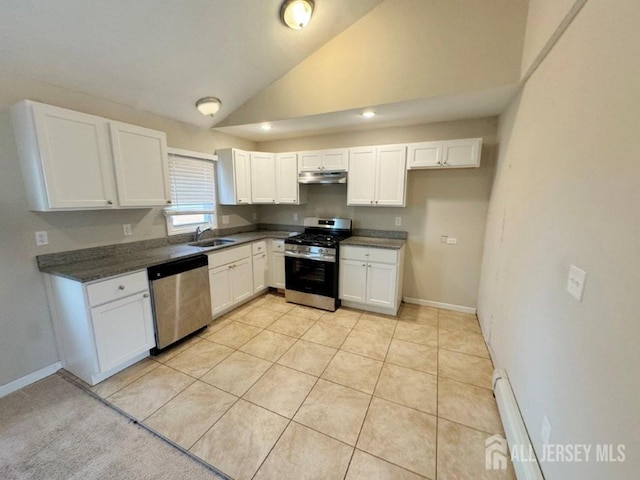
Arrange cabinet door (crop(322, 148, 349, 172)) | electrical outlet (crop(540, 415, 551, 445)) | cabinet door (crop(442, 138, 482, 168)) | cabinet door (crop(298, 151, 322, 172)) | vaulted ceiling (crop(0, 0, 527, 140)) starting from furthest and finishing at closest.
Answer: cabinet door (crop(298, 151, 322, 172)), cabinet door (crop(322, 148, 349, 172)), cabinet door (crop(442, 138, 482, 168)), vaulted ceiling (crop(0, 0, 527, 140)), electrical outlet (crop(540, 415, 551, 445))

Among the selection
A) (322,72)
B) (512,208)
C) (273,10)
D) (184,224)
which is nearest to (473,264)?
(512,208)

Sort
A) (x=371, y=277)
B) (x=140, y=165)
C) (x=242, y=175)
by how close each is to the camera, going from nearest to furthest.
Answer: (x=140, y=165) → (x=371, y=277) → (x=242, y=175)

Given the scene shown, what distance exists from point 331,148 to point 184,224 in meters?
2.39

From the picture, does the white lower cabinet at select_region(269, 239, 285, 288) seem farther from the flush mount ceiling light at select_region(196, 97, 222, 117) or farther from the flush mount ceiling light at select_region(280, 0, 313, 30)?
the flush mount ceiling light at select_region(280, 0, 313, 30)

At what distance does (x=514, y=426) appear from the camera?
1.62 metres

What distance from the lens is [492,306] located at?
103 inches

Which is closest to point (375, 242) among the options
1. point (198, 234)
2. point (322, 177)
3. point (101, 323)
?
point (322, 177)

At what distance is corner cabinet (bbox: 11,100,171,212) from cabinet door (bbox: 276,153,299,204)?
5.48 ft

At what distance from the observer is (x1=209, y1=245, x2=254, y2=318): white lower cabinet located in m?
3.13

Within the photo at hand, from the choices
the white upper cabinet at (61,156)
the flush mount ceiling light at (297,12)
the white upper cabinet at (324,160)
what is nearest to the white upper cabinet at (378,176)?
the white upper cabinet at (324,160)

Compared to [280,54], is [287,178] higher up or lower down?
lower down

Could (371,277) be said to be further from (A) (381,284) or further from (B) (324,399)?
(B) (324,399)

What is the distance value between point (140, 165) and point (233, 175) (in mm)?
1295


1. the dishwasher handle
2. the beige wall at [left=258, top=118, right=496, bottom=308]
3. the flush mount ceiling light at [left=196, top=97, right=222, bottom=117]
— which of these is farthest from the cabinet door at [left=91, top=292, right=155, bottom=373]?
the beige wall at [left=258, top=118, right=496, bottom=308]
